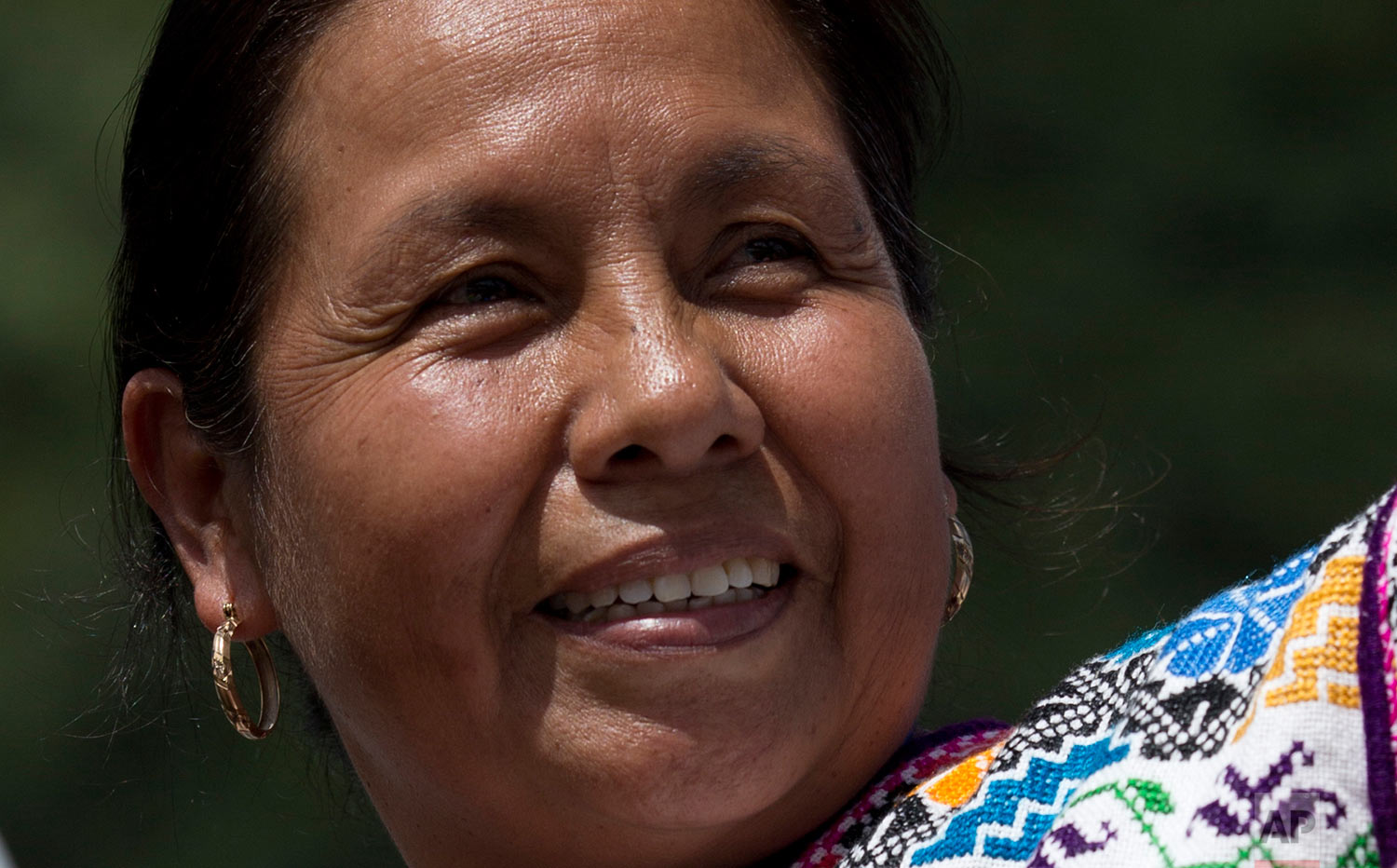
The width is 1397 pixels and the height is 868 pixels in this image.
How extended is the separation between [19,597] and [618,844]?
458cm

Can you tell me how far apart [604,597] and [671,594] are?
3.0 inches

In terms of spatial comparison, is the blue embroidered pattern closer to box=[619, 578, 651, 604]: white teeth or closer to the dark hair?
box=[619, 578, 651, 604]: white teeth

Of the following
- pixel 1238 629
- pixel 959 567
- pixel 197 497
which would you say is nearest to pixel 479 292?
pixel 197 497

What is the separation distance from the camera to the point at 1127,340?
5676mm

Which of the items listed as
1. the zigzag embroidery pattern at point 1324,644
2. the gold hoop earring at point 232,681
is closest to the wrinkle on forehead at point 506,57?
the gold hoop earring at point 232,681

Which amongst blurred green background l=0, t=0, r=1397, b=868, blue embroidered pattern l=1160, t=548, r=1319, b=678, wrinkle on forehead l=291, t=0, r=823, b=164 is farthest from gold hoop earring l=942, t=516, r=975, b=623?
blurred green background l=0, t=0, r=1397, b=868

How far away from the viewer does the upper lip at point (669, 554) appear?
1958mm

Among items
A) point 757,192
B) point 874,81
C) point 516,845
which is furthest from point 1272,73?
point 516,845

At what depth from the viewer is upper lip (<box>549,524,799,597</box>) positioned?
1.96 metres

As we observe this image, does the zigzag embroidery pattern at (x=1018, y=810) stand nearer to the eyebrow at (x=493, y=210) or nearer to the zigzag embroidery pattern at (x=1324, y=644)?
the zigzag embroidery pattern at (x=1324, y=644)

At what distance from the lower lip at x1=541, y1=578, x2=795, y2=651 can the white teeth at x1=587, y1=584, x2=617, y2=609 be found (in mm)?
20

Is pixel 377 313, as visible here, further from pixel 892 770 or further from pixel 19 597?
pixel 19 597

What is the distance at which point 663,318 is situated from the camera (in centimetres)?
201

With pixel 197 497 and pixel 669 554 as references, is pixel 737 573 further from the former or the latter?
pixel 197 497
